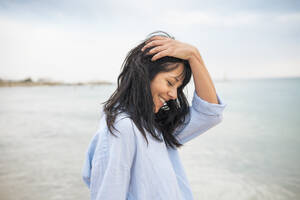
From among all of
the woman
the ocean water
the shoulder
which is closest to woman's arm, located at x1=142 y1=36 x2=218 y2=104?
the woman

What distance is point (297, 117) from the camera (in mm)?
10523

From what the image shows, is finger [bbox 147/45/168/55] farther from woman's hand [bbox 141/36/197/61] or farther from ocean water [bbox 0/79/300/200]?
ocean water [bbox 0/79/300/200]

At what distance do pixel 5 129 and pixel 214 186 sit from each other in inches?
260

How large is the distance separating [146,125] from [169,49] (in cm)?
33

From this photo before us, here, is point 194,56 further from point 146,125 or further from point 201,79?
point 146,125

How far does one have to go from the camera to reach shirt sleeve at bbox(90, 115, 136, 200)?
747mm

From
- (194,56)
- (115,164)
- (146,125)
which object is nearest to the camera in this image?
(115,164)

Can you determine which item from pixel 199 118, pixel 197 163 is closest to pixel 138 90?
pixel 199 118

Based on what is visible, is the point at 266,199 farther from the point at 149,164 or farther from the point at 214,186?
the point at 149,164

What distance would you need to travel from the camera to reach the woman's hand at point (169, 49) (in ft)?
2.93

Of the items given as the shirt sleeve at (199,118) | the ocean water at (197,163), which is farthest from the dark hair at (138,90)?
the ocean water at (197,163)

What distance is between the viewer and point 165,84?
96 cm

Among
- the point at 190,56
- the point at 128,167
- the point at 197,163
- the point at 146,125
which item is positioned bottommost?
the point at 197,163

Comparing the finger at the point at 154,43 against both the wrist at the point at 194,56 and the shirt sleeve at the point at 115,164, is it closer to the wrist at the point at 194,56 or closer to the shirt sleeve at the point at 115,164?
the wrist at the point at 194,56
